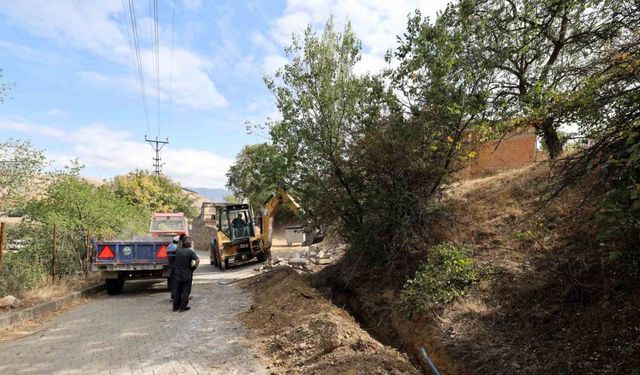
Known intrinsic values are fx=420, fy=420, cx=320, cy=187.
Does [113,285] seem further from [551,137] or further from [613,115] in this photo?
[613,115]

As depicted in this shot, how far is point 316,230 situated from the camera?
12.1 meters

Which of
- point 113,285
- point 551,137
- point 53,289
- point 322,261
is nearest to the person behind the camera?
point 551,137

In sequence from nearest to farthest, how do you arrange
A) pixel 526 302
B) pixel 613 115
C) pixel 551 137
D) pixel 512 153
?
pixel 613 115, pixel 526 302, pixel 551 137, pixel 512 153

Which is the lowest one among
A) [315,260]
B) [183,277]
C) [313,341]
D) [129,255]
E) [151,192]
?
[313,341]

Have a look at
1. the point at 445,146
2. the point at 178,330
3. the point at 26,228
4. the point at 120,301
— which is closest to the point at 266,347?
the point at 178,330

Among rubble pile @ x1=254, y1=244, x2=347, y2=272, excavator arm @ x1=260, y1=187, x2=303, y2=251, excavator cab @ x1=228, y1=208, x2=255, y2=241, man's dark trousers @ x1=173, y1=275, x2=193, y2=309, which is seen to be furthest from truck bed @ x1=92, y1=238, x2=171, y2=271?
excavator cab @ x1=228, y1=208, x2=255, y2=241

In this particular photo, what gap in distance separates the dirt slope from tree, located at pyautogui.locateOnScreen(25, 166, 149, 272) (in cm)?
896

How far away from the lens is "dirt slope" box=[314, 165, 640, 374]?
186 inches

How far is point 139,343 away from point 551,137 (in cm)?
950

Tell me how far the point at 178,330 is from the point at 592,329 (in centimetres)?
639

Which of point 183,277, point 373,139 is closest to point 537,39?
point 373,139

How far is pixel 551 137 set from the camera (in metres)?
9.70

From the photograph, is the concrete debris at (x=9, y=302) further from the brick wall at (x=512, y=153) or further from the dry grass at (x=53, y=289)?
the brick wall at (x=512, y=153)

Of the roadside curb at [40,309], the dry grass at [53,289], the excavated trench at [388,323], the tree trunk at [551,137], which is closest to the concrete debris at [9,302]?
the dry grass at [53,289]
